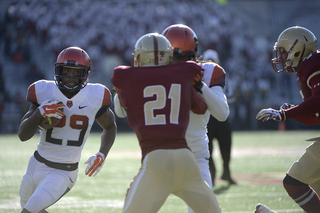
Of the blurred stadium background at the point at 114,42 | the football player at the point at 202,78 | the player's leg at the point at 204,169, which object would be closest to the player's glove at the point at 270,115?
the football player at the point at 202,78

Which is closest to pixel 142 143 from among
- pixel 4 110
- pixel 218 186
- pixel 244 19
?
pixel 218 186

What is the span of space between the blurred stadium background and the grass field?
7.87 m

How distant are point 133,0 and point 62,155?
748 inches

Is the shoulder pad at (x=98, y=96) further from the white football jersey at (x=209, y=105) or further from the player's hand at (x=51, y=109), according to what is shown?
the white football jersey at (x=209, y=105)

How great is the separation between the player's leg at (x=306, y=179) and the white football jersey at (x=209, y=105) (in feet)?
2.50

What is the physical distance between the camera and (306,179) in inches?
134

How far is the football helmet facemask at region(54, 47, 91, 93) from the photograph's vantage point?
11.2 feet

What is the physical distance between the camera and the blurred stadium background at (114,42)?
61.4ft

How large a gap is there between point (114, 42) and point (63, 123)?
1644cm

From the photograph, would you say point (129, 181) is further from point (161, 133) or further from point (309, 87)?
point (161, 133)

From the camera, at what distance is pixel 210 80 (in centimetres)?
312

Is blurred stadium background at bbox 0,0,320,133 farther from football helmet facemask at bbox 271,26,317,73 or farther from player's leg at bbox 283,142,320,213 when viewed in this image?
player's leg at bbox 283,142,320,213

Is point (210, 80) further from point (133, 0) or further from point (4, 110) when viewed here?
point (133, 0)

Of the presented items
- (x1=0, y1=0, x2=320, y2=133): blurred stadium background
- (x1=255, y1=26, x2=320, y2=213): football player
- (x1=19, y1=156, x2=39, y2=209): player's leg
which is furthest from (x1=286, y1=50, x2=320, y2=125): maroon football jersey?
(x1=0, y1=0, x2=320, y2=133): blurred stadium background
